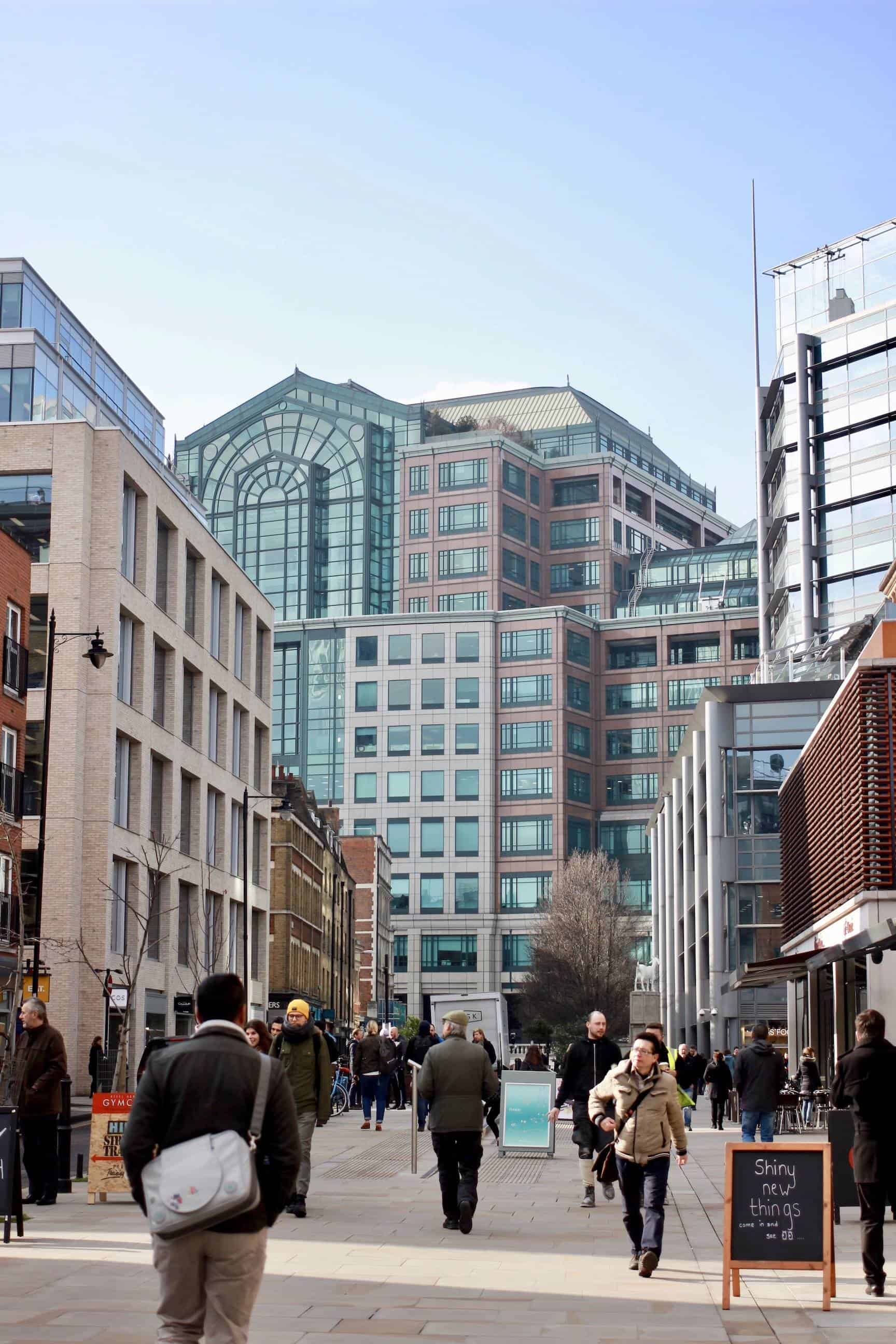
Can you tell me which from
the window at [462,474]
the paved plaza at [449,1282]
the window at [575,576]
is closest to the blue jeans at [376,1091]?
the paved plaza at [449,1282]

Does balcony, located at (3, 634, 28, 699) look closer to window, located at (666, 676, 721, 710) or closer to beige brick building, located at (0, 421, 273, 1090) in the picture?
beige brick building, located at (0, 421, 273, 1090)

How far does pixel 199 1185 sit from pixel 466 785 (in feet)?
399

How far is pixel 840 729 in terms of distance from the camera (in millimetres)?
35312

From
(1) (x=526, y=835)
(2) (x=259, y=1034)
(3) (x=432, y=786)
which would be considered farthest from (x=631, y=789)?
(2) (x=259, y=1034)

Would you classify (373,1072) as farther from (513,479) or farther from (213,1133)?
(513,479)

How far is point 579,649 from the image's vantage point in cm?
12900

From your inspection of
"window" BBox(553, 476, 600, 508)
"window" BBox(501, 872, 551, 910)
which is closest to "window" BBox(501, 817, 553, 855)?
"window" BBox(501, 872, 551, 910)

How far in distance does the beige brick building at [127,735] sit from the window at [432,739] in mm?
63209

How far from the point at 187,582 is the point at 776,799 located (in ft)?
71.0

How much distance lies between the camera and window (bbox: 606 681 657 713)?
129750mm

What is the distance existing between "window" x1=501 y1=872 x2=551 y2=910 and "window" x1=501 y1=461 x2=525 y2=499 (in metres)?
30.4

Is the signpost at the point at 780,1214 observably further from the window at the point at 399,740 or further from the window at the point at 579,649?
the window at the point at 399,740

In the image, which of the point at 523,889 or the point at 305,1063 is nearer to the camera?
the point at 305,1063

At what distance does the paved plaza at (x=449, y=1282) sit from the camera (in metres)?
9.55
